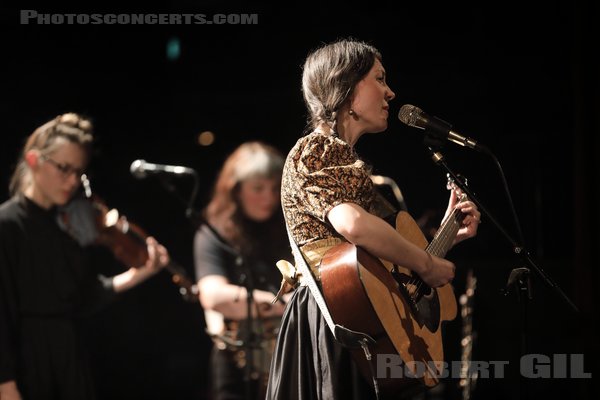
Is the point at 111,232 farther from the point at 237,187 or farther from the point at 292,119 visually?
the point at 292,119

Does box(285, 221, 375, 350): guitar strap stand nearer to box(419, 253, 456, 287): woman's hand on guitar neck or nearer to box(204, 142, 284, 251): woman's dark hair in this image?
box(419, 253, 456, 287): woman's hand on guitar neck

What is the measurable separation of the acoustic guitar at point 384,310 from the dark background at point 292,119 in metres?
2.62

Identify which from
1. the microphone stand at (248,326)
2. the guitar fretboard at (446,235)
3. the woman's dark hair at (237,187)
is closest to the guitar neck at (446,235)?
the guitar fretboard at (446,235)

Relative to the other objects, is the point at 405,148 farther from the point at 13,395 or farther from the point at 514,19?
the point at 13,395

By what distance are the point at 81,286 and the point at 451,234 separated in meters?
2.14

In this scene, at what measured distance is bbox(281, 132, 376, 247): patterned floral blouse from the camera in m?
2.34

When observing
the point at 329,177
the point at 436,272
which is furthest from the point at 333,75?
the point at 436,272

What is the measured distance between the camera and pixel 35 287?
374 cm

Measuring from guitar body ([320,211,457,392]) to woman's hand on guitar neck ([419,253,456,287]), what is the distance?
0.30 ft

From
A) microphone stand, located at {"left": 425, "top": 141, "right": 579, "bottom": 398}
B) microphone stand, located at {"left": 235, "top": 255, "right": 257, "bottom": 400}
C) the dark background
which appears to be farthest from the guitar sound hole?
the dark background

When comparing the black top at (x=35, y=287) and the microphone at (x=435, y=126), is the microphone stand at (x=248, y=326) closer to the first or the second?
the black top at (x=35, y=287)

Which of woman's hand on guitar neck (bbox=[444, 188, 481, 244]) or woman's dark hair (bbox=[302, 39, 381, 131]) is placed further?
woman's hand on guitar neck (bbox=[444, 188, 481, 244])

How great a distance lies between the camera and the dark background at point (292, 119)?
16.5 feet

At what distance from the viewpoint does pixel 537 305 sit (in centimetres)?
504
